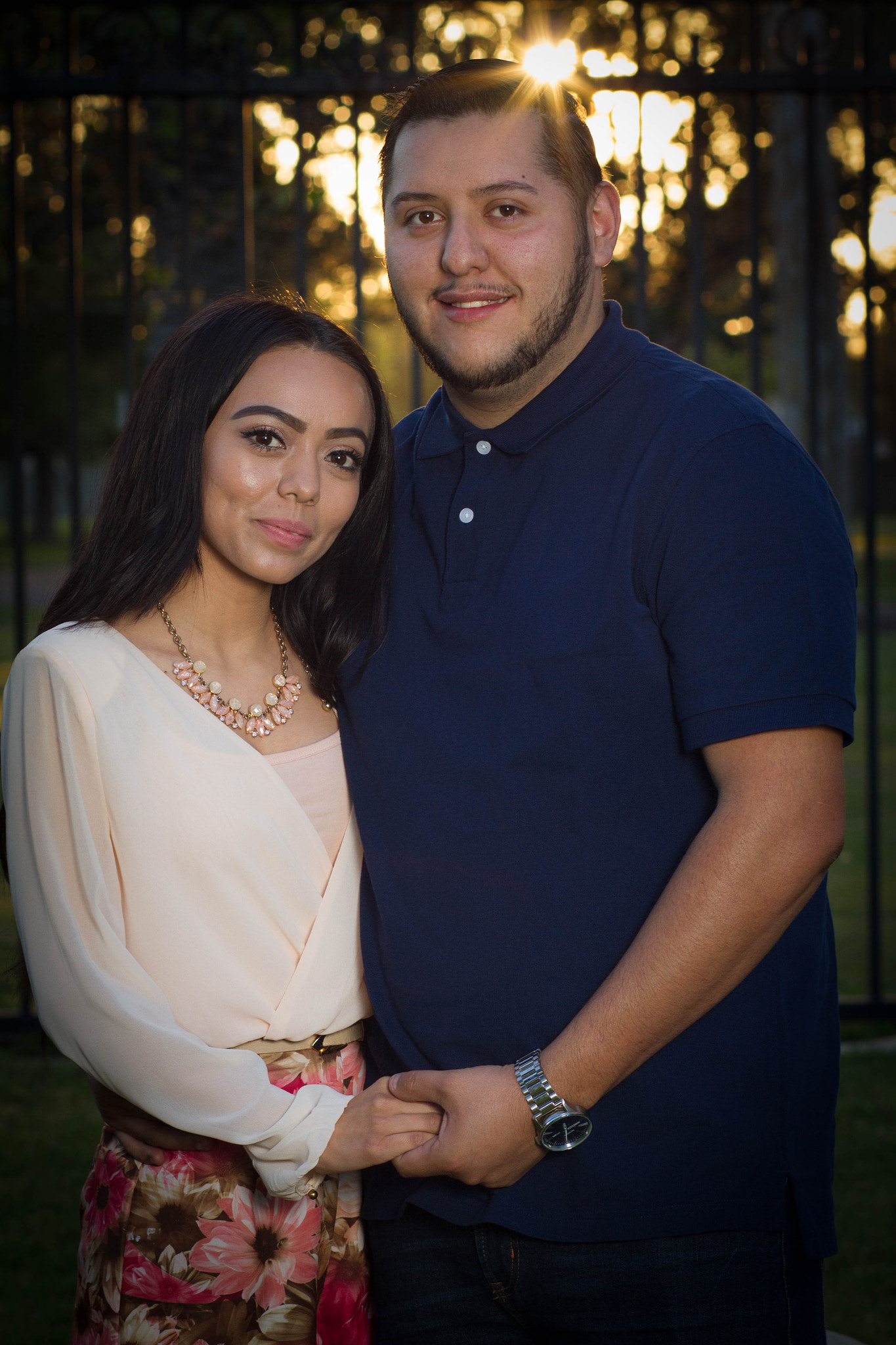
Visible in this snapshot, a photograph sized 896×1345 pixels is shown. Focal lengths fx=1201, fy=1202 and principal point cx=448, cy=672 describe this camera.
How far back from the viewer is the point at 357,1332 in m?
2.02

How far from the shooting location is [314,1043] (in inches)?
78.7

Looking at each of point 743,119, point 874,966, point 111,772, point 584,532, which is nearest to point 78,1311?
point 111,772

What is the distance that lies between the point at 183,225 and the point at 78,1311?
310 centimetres

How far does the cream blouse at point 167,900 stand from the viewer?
5.85 ft

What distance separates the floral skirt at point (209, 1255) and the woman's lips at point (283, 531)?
867 mm

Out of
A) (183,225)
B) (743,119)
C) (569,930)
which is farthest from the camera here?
(743,119)

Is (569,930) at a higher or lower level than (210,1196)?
higher

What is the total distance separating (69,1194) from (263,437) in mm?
2577

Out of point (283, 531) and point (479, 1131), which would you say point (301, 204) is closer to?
point (283, 531)

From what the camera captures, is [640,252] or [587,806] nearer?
[587,806]

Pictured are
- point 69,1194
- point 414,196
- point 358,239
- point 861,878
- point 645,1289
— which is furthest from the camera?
point 861,878

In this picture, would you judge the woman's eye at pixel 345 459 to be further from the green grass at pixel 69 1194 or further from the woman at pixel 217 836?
the green grass at pixel 69 1194

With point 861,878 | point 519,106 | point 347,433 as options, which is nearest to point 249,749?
point 347,433

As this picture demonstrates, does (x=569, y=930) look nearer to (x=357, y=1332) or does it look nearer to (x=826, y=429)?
(x=357, y=1332)
